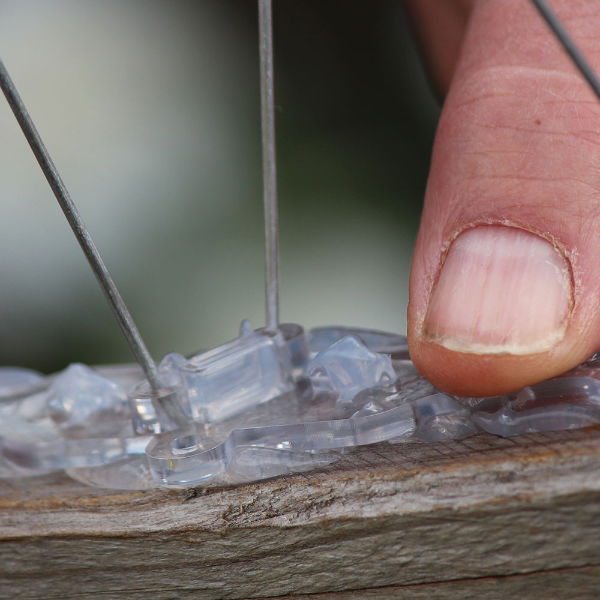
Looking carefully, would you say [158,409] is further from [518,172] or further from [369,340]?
[518,172]

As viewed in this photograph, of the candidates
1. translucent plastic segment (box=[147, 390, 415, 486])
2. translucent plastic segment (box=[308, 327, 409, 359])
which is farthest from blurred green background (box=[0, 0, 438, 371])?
translucent plastic segment (box=[147, 390, 415, 486])

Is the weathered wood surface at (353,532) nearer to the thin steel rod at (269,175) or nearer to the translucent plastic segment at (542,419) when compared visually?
the translucent plastic segment at (542,419)

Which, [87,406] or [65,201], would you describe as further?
[87,406]

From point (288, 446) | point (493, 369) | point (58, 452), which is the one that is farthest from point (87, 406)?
point (493, 369)

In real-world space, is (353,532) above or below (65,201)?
below

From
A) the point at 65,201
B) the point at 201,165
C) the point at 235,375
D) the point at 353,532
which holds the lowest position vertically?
the point at 353,532

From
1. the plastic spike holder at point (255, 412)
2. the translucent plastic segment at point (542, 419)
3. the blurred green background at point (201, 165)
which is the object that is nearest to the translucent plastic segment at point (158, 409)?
the plastic spike holder at point (255, 412)

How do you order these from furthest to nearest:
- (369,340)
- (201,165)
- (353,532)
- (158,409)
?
(201,165) → (369,340) → (158,409) → (353,532)

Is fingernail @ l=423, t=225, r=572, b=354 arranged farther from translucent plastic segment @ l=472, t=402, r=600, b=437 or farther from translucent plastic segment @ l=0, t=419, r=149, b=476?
translucent plastic segment @ l=0, t=419, r=149, b=476
